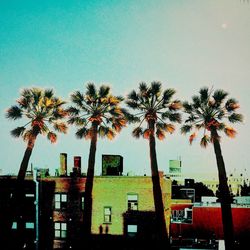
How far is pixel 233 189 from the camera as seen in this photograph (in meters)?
152

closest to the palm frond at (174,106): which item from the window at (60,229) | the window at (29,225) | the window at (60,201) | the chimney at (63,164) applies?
the chimney at (63,164)

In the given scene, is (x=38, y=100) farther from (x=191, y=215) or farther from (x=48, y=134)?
(x=191, y=215)

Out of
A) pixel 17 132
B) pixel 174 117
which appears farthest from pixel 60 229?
pixel 174 117

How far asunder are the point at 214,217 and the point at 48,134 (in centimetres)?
2225

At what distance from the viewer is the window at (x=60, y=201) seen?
38.1 m

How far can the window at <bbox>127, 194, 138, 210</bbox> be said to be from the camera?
36572 mm

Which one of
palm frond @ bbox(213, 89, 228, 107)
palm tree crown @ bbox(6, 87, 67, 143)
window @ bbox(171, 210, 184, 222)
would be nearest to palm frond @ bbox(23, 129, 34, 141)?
palm tree crown @ bbox(6, 87, 67, 143)

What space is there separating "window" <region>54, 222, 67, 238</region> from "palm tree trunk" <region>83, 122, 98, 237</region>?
30.4 ft

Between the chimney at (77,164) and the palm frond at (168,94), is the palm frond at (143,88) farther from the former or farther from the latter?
the chimney at (77,164)

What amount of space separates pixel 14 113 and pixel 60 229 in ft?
42.8

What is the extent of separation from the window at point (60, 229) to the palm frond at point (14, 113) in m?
12.2

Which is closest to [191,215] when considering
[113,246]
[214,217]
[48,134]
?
[214,217]

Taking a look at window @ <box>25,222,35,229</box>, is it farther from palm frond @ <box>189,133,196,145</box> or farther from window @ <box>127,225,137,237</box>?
palm frond @ <box>189,133,196,145</box>

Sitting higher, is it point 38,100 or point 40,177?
point 38,100
